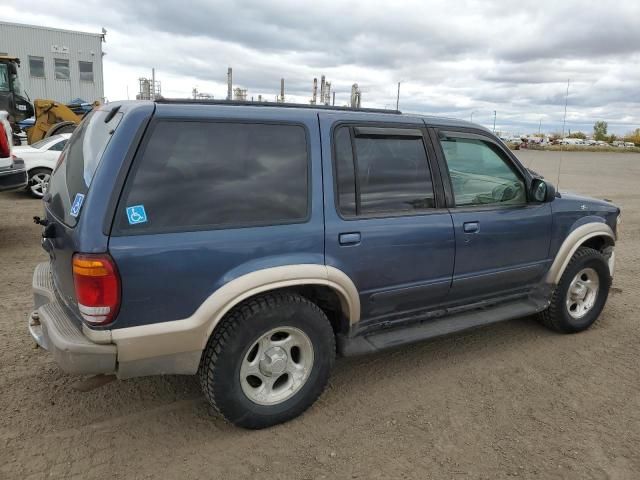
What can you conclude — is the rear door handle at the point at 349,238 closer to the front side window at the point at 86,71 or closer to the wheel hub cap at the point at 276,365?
the wheel hub cap at the point at 276,365

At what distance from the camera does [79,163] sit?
2842 millimetres

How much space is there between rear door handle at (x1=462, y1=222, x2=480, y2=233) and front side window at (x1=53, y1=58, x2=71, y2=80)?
32.7m

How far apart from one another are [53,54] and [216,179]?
108 feet

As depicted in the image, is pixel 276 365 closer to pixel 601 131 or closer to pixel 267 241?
pixel 267 241

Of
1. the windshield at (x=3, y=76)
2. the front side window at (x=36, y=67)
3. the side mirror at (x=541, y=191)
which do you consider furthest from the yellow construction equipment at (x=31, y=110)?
the side mirror at (x=541, y=191)

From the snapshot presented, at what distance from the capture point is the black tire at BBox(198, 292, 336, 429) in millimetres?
2738

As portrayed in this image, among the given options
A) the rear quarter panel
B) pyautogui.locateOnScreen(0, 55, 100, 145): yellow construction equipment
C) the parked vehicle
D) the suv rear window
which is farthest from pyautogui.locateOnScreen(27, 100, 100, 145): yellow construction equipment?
the rear quarter panel

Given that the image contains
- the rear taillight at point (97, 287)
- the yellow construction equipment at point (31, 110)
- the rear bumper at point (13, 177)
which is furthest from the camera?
the yellow construction equipment at point (31, 110)

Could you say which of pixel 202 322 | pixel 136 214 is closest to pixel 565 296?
pixel 202 322

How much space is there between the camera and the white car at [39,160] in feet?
33.1

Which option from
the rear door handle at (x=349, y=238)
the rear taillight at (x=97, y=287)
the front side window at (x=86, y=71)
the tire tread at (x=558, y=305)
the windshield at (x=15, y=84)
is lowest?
the tire tread at (x=558, y=305)

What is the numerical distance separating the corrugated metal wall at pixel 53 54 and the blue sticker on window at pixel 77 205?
104ft

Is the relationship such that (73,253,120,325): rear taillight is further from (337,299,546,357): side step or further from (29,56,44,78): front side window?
(29,56,44,78): front side window

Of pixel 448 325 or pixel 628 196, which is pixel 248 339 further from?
pixel 628 196
